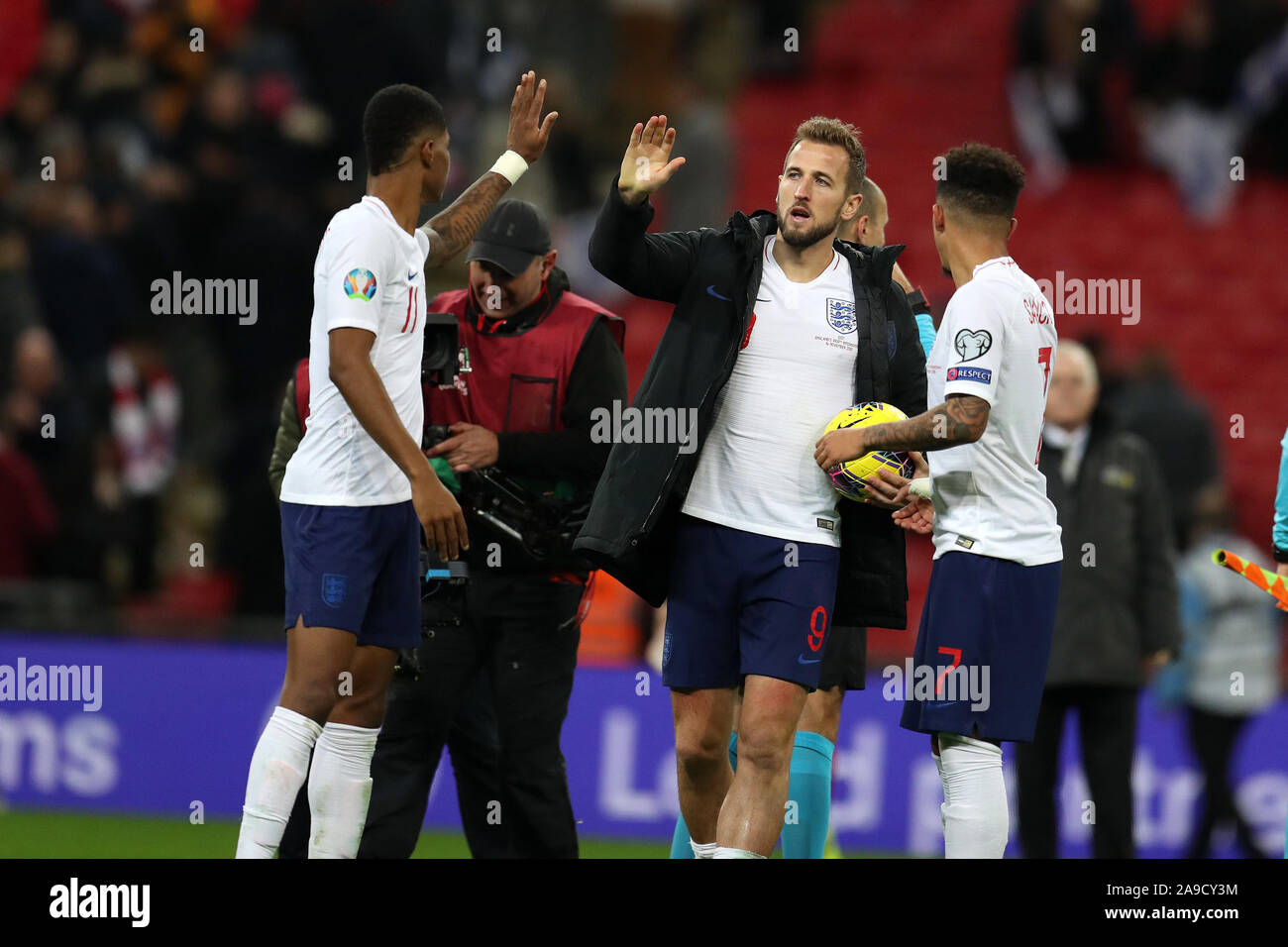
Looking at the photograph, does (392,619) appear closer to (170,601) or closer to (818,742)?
(818,742)

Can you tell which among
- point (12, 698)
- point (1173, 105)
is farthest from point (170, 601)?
point (1173, 105)

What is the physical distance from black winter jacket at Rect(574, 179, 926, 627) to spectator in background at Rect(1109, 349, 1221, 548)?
20.4 feet

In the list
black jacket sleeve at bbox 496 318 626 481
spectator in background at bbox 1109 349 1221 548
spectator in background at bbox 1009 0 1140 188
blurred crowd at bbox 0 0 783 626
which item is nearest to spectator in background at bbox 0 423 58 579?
blurred crowd at bbox 0 0 783 626

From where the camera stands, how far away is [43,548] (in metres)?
11.4

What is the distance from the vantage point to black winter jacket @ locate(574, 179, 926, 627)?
18.2ft

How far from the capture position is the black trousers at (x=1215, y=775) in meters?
9.17

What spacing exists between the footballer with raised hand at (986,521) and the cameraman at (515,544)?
58.4 inches

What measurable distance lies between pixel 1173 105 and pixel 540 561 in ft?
37.8

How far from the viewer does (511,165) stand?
648cm

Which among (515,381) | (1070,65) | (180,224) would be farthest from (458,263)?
(515,381)

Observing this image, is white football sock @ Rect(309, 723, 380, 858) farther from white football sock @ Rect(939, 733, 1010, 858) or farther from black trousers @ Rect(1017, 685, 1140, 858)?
black trousers @ Rect(1017, 685, 1140, 858)

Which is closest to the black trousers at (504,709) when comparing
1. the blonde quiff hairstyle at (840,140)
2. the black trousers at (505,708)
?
the black trousers at (505,708)

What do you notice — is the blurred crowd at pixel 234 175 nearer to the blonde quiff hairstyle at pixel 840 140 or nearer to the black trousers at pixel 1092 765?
the black trousers at pixel 1092 765

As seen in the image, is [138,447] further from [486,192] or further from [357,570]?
[357,570]
